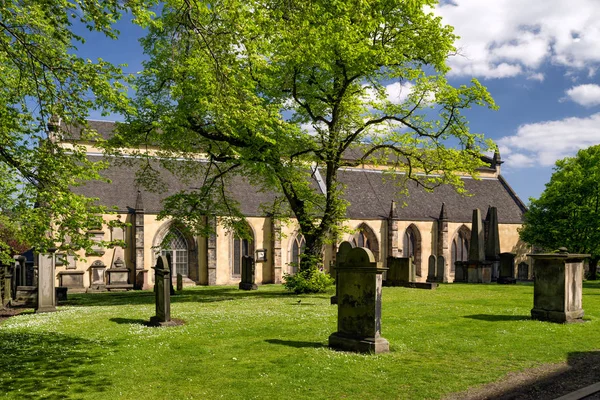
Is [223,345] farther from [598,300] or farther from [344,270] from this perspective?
[598,300]

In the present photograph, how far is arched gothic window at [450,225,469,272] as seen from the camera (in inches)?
1564

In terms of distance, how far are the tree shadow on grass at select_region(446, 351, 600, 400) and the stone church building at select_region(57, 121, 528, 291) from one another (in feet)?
57.3

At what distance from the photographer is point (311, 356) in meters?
8.84

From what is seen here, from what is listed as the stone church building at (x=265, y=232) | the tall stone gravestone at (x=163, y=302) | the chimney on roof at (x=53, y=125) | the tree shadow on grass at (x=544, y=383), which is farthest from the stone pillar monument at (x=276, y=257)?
the tree shadow on grass at (x=544, y=383)

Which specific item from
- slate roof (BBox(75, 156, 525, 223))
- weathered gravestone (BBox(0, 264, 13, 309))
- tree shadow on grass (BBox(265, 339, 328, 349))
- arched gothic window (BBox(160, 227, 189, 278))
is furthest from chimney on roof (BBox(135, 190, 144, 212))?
tree shadow on grass (BBox(265, 339, 328, 349))

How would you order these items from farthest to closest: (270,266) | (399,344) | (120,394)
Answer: (270,266)
(399,344)
(120,394)

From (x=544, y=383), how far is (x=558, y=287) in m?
5.34

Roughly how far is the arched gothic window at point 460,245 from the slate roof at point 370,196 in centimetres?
106

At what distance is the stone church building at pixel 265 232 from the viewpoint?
96.5 feet

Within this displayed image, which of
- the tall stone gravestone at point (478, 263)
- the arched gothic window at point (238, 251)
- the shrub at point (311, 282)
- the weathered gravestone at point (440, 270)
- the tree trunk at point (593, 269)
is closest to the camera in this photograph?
the shrub at point (311, 282)

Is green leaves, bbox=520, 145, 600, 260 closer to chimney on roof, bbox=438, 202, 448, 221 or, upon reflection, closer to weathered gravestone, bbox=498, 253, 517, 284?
chimney on roof, bbox=438, 202, 448, 221

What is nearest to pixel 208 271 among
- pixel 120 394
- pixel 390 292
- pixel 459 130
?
pixel 390 292

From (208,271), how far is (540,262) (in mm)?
22714

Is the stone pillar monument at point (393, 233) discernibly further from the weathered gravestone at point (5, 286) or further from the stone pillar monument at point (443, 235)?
the weathered gravestone at point (5, 286)
